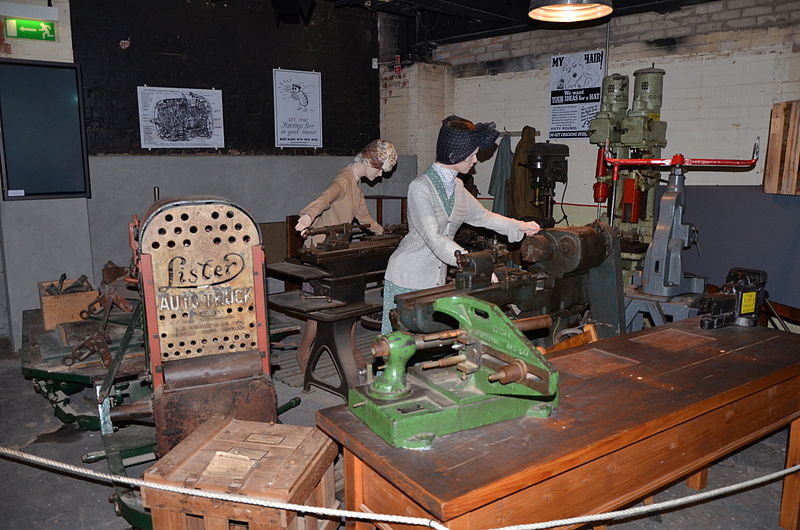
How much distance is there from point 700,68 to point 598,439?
4.69 metres

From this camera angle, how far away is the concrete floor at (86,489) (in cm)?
278

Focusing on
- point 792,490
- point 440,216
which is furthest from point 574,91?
point 792,490

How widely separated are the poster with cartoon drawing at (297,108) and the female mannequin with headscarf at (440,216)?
3.67 m

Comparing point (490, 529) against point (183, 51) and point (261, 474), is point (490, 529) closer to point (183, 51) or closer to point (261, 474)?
point (261, 474)

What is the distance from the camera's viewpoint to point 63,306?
158 inches

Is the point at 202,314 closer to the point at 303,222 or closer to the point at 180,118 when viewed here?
the point at 303,222

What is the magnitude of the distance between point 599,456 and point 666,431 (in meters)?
0.39

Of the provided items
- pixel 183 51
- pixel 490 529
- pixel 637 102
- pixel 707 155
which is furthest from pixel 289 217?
pixel 490 529

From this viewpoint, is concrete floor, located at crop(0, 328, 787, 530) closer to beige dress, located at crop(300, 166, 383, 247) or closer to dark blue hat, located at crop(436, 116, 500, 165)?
beige dress, located at crop(300, 166, 383, 247)

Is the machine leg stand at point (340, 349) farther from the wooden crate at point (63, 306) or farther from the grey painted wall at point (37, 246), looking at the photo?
the grey painted wall at point (37, 246)

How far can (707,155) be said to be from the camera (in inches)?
208

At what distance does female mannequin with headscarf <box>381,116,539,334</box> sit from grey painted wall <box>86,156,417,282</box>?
11.3ft

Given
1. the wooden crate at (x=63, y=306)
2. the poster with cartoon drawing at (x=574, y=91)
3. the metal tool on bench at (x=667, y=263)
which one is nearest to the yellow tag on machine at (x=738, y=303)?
the metal tool on bench at (x=667, y=263)

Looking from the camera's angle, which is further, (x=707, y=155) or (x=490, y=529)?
(x=707, y=155)
